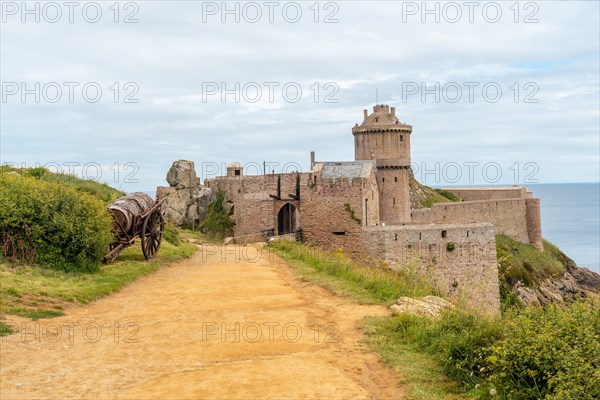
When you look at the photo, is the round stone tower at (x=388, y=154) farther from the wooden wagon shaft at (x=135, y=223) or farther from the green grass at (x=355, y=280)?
the wooden wagon shaft at (x=135, y=223)

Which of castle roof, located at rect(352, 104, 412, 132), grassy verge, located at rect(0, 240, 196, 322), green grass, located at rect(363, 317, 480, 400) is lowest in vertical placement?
green grass, located at rect(363, 317, 480, 400)

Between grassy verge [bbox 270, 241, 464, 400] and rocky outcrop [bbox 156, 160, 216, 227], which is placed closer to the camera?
grassy verge [bbox 270, 241, 464, 400]

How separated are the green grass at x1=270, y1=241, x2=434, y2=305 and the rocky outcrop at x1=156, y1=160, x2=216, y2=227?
15.1 metres

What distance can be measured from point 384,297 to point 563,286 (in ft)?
137

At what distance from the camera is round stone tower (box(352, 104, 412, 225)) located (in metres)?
43.8

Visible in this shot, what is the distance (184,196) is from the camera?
114 feet

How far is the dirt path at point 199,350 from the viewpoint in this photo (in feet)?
23.6

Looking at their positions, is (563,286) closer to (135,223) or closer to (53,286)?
(135,223)

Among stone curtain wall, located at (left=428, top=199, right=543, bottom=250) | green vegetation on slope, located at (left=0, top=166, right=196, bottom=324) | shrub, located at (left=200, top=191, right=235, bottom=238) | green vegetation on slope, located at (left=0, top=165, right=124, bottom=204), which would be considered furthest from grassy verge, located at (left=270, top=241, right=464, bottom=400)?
stone curtain wall, located at (left=428, top=199, right=543, bottom=250)

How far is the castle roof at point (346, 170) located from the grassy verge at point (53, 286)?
36.9 feet

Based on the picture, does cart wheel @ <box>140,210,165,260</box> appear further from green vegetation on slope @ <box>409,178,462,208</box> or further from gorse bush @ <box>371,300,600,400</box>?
green vegetation on slope @ <box>409,178,462,208</box>

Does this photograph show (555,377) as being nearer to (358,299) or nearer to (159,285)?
(358,299)

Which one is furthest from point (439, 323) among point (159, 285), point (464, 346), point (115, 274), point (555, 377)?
point (115, 274)

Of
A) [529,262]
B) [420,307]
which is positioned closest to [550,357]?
[420,307]
